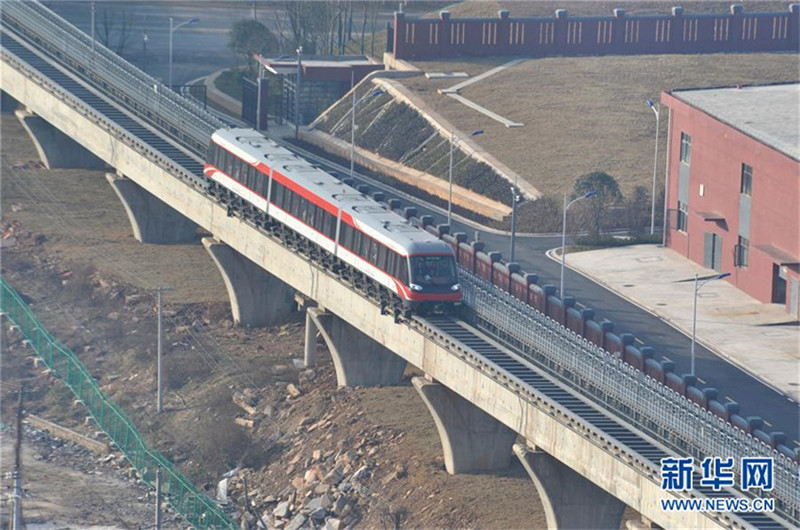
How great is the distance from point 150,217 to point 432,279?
38676 mm

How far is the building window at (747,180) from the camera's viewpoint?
99.2 m

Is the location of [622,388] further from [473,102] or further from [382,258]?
[473,102]

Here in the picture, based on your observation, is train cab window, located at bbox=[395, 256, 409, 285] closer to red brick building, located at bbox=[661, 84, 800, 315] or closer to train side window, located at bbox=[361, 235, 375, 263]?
train side window, located at bbox=[361, 235, 375, 263]

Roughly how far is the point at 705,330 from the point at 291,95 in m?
52.9

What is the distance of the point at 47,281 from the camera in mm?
108438

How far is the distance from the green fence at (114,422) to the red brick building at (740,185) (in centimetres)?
3043

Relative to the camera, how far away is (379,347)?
292 feet

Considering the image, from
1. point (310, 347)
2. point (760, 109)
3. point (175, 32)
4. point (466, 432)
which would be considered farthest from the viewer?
point (175, 32)

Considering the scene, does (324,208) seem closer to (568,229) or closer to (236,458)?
(236,458)

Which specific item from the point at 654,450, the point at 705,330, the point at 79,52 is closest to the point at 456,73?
the point at 79,52

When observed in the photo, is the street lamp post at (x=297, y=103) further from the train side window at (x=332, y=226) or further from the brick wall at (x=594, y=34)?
the train side window at (x=332, y=226)

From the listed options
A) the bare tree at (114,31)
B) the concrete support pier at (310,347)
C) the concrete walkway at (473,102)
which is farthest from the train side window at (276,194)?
the bare tree at (114,31)

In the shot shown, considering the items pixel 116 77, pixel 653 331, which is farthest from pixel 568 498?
pixel 116 77

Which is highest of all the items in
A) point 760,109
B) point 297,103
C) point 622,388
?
point 760,109
